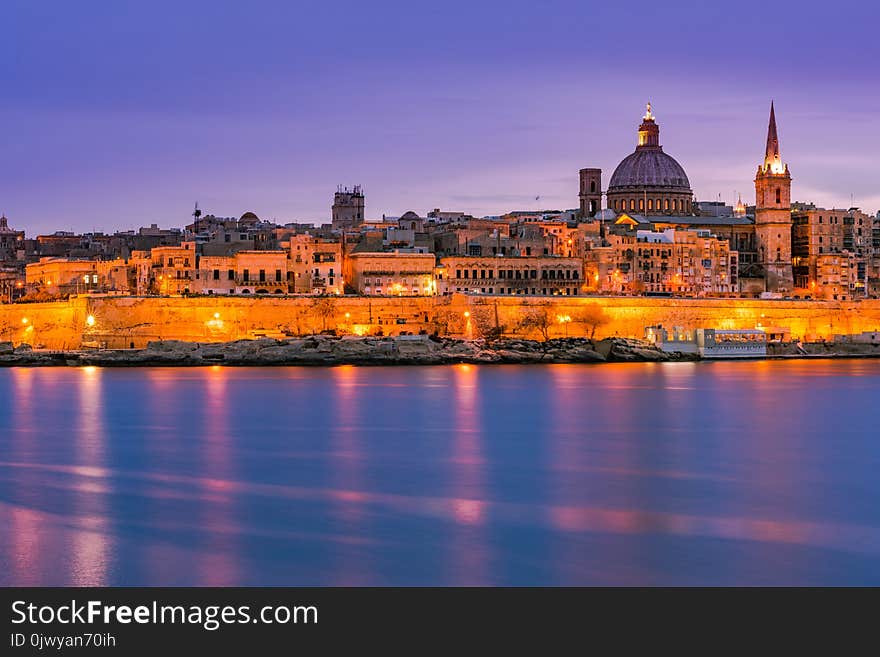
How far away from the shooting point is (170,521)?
11.7 meters

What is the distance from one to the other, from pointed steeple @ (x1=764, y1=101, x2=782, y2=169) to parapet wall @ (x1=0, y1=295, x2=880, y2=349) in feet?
38.0

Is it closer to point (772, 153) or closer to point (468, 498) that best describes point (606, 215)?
point (772, 153)

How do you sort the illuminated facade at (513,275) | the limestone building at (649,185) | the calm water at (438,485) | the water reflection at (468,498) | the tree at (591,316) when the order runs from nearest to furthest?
the water reflection at (468,498) → the calm water at (438,485) → the tree at (591,316) → the illuminated facade at (513,275) → the limestone building at (649,185)

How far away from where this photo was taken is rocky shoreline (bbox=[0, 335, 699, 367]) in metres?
32.3

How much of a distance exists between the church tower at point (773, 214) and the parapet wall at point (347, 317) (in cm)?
976

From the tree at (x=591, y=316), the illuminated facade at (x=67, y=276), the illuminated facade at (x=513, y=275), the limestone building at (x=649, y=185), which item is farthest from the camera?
the limestone building at (x=649, y=185)

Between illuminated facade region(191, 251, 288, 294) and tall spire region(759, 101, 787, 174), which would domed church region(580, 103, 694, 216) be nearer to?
tall spire region(759, 101, 787, 174)

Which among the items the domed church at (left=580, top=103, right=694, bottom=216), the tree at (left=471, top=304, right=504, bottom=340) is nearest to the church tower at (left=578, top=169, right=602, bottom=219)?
the domed church at (left=580, top=103, right=694, bottom=216)

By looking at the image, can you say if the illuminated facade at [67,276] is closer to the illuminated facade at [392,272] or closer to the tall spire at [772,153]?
the illuminated facade at [392,272]

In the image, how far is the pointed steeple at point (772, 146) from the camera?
159 ft

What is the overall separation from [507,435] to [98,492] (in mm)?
6295

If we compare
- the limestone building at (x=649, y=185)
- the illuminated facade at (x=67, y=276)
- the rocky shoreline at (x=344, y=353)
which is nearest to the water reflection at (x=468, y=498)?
the rocky shoreline at (x=344, y=353)
